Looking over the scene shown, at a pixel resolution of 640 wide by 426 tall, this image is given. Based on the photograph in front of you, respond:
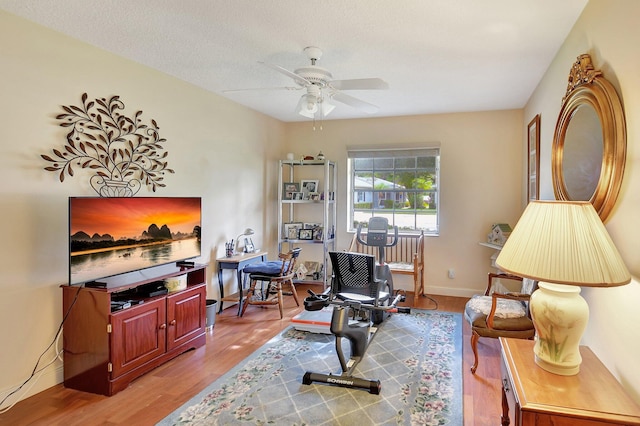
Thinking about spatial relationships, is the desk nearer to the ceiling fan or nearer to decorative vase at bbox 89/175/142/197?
decorative vase at bbox 89/175/142/197

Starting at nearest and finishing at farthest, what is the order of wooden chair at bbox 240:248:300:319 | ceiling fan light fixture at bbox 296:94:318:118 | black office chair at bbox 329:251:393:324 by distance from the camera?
ceiling fan light fixture at bbox 296:94:318:118 < black office chair at bbox 329:251:393:324 < wooden chair at bbox 240:248:300:319

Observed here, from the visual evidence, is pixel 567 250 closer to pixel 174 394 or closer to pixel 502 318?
pixel 502 318

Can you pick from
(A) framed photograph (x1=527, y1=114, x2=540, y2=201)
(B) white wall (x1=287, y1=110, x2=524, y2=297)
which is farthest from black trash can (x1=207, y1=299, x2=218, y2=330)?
(A) framed photograph (x1=527, y1=114, x2=540, y2=201)

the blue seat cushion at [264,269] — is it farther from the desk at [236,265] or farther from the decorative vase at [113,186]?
the decorative vase at [113,186]

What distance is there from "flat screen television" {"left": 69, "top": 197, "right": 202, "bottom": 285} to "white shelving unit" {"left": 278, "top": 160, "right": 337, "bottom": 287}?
83.3 inches

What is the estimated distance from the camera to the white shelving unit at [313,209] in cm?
537

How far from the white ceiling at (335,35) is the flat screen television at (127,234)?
47.1 inches

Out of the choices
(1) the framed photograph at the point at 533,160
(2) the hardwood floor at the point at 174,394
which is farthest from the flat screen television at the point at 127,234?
(1) the framed photograph at the point at 533,160

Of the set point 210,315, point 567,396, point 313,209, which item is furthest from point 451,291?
point 567,396

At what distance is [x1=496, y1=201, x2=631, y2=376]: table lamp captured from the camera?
1.41m

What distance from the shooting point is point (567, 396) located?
1388 millimetres

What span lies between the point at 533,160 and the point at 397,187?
1.92 meters

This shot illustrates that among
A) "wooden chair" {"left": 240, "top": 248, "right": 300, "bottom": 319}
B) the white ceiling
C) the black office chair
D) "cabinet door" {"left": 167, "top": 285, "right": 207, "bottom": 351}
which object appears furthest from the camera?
"wooden chair" {"left": 240, "top": 248, "right": 300, "bottom": 319}

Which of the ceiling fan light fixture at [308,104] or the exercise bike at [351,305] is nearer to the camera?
the exercise bike at [351,305]
